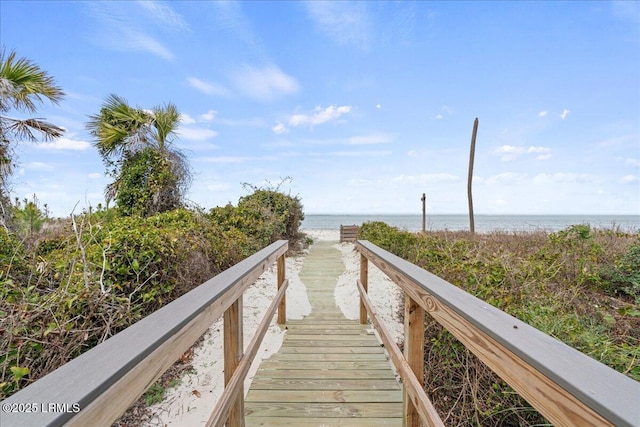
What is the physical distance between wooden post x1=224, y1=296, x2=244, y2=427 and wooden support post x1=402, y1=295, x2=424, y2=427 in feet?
2.95

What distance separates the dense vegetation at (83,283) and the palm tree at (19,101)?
2.62 metres

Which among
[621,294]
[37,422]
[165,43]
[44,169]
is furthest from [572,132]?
[44,169]

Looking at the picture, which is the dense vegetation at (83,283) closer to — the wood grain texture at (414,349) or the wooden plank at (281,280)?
the wooden plank at (281,280)

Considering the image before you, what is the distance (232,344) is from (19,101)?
27.8 ft

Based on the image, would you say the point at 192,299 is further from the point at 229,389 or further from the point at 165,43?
the point at 165,43

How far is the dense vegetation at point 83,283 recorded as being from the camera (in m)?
1.83

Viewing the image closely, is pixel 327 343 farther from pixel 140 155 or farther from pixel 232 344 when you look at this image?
pixel 140 155

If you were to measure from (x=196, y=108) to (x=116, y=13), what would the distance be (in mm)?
3564

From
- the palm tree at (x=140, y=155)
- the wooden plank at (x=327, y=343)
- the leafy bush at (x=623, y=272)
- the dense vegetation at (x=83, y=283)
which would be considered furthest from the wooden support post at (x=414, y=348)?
the palm tree at (x=140, y=155)

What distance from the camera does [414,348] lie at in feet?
4.78

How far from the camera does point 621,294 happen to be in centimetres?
359

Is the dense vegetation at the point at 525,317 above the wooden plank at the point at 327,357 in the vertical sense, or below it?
above

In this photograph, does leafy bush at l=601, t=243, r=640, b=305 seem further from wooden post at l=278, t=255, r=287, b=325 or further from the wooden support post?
wooden post at l=278, t=255, r=287, b=325

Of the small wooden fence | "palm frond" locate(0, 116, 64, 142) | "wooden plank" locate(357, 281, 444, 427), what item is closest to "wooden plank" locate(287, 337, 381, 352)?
"wooden plank" locate(357, 281, 444, 427)
